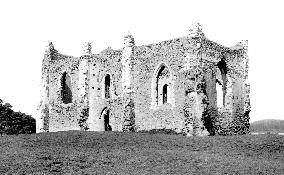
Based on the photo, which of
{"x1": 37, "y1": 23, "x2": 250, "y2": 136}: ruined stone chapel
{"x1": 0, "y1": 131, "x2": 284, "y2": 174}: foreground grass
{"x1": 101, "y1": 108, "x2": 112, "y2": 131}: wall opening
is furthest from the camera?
{"x1": 101, "y1": 108, "x2": 112, "y2": 131}: wall opening

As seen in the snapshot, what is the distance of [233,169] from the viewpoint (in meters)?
15.6

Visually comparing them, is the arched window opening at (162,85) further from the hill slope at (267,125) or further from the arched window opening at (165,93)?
the hill slope at (267,125)

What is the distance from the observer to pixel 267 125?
55.6 m

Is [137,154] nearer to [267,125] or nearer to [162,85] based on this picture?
[162,85]

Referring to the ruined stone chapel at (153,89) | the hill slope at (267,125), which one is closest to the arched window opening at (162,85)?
the ruined stone chapel at (153,89)

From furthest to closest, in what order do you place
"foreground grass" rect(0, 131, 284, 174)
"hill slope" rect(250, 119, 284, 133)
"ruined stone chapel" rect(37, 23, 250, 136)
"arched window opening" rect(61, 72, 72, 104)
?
"hill slope" rect(250, 119, 284, 133) < "arched window opening" rect(61, 72, 72, 104) < "ruined stone chapel" rect(37, 23, 250, 136) < "foreground grass" rect(0, 131, 284, 174)

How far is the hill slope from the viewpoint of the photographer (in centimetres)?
5291

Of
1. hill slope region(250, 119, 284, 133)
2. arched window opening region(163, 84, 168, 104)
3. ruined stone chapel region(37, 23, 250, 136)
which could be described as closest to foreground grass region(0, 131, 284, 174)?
ruined stone chapel region(37, 23, 250, 136)

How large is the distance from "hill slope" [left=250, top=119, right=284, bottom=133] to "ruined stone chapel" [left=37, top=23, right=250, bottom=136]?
22847mm

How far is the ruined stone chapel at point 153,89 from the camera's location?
26500mm

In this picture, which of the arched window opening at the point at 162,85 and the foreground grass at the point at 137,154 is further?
the arched window opening at the point at 162,85

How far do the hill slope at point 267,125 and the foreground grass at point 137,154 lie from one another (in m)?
31.7

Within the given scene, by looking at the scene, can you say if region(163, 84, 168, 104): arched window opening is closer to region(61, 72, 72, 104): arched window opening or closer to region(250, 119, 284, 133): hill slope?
region(61, 72, 72, 104): arched window opening

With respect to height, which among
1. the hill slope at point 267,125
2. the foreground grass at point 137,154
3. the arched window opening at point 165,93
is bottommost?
the foreground grass at point 137,154
